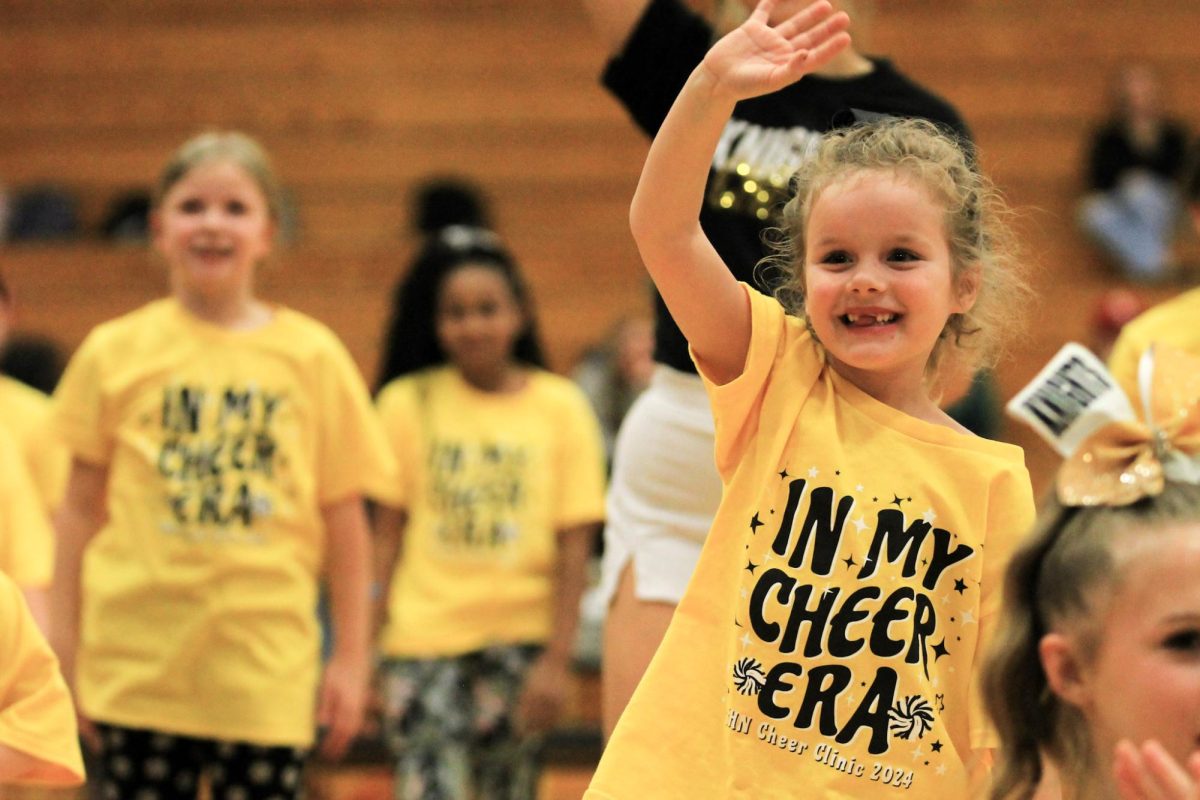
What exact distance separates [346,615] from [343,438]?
0.38 metres

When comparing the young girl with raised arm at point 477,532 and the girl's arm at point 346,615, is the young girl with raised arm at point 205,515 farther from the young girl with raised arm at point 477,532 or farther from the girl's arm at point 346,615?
the young girl with raised arm at point 477,532

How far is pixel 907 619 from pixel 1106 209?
7.07 metres

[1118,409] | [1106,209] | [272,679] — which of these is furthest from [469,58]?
[1118,409]

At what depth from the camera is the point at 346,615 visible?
3.67m

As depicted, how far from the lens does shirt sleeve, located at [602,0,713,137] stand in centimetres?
265

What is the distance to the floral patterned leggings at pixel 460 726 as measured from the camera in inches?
173

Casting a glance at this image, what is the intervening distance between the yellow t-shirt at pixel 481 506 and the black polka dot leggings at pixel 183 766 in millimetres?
1069

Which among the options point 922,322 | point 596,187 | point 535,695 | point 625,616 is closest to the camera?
point 922,322

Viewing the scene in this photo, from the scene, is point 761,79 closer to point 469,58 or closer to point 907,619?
point 907,619

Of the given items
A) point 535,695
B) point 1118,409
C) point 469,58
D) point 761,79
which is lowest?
point 535,695

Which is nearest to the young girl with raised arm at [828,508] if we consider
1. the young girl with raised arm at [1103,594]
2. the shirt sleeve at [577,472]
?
the young girl with raised arm at [1103,594]

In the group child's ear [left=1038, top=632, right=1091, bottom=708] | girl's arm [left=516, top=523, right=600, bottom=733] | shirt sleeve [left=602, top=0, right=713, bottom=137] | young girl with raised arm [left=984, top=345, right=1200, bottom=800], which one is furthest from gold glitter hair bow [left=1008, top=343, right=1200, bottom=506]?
girl's arm [left=516, top=523, right=600, bottom=733]

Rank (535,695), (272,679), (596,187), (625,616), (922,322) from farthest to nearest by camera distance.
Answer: (596,187)
(535,695)
(272,679)
(625,616)
(922,322)

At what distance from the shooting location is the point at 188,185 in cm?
359
